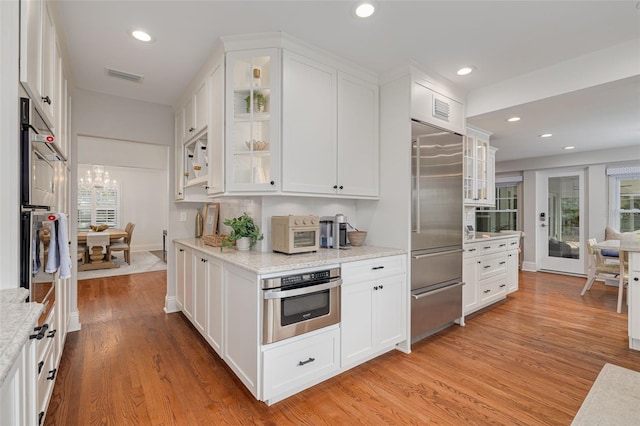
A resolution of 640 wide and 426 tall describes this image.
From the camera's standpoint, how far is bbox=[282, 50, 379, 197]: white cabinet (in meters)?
2.42

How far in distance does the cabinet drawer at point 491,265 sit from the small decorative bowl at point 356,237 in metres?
1.73

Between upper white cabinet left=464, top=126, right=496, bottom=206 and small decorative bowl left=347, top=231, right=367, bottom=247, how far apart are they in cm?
200

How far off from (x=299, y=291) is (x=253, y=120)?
1410 mm

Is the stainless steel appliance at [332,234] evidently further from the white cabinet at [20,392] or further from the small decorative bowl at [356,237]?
the white cabinet at [20,392]

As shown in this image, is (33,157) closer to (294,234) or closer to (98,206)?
(294,234)

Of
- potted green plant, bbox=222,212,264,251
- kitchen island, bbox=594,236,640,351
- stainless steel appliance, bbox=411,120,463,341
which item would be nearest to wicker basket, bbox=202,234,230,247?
potted green plant, bbox=222,212,264,251

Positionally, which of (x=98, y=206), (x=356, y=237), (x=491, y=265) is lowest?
(x=491, y=265)

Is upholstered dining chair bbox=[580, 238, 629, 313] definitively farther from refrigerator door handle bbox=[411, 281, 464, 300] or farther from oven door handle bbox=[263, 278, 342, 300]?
oven door handle bbox=[263, 278, 342, 300]

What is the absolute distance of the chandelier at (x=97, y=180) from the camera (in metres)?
7.62

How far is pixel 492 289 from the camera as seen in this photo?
3996 millimetres

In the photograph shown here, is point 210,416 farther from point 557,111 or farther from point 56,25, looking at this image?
point 557,111

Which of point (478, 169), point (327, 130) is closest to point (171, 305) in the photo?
point (327, 130)

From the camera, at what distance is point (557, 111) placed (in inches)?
139

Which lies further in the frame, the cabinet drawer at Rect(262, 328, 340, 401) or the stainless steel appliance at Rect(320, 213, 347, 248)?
the stainless steel appliance at Rect(320, 213, 347, 248)
